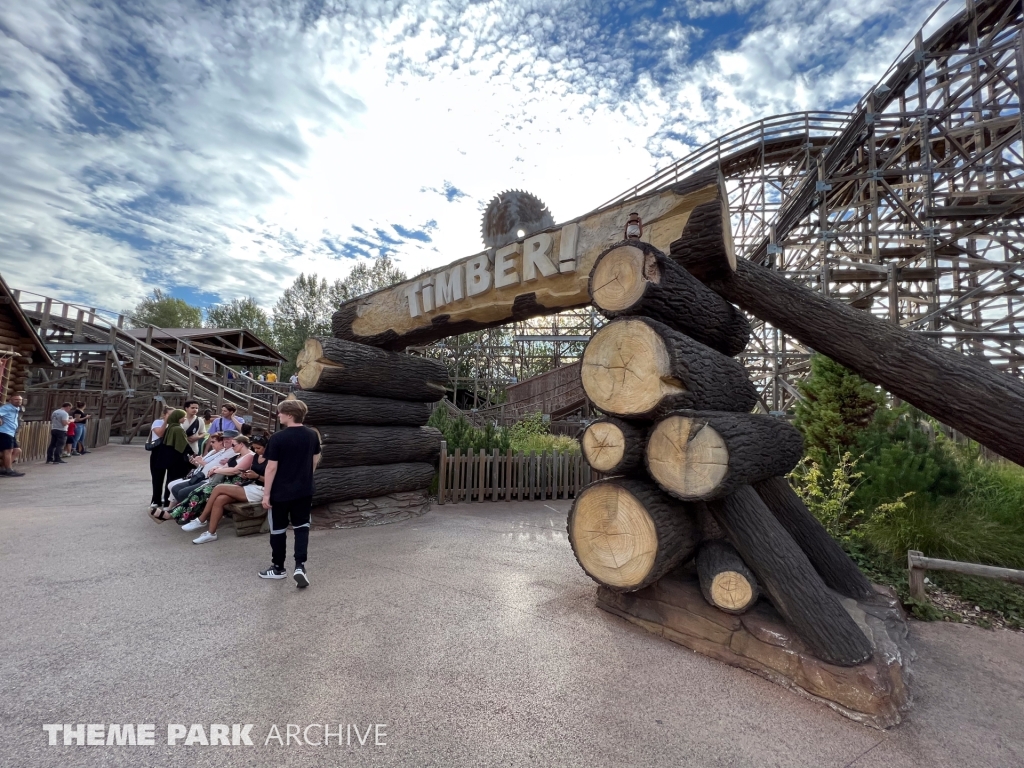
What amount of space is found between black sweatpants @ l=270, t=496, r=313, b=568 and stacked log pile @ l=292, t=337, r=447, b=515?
6.13 feet

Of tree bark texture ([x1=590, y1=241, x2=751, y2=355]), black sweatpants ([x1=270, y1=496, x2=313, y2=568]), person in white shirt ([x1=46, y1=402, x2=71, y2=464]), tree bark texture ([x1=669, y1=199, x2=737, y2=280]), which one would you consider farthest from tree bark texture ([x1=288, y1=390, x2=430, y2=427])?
person in white shirt ([x1=46, y1=402, x2=71, y2=464])

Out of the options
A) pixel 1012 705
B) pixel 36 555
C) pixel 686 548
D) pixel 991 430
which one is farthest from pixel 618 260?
pixel 36 555

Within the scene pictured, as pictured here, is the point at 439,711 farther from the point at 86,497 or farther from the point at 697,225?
the point at 86,497

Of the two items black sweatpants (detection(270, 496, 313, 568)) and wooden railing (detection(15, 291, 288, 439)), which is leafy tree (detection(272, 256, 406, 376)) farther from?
black sweatpants (detection(270, 496, 313, 568))

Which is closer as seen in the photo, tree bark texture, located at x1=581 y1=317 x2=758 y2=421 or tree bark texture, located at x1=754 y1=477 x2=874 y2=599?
tree bark texture, located at x1=581 y1=317 x2=758 y2=421

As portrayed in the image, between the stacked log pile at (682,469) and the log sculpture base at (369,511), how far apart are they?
3684mm

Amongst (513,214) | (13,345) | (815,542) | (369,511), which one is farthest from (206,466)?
(13,345)

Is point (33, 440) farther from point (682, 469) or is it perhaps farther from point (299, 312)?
point (299, 312)

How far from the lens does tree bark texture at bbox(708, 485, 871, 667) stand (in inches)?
99.1

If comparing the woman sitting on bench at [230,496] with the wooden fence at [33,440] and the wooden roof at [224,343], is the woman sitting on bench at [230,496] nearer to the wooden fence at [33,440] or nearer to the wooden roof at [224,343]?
the wooden fence at [33,440]

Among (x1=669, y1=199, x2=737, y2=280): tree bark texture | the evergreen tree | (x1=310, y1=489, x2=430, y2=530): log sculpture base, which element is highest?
(x1=669, y1=199, x2=737, y2=280): tree bark texture

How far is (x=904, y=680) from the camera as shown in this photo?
2619 millimetres

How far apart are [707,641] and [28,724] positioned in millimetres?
3563

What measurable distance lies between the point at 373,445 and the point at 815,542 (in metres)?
5.25
